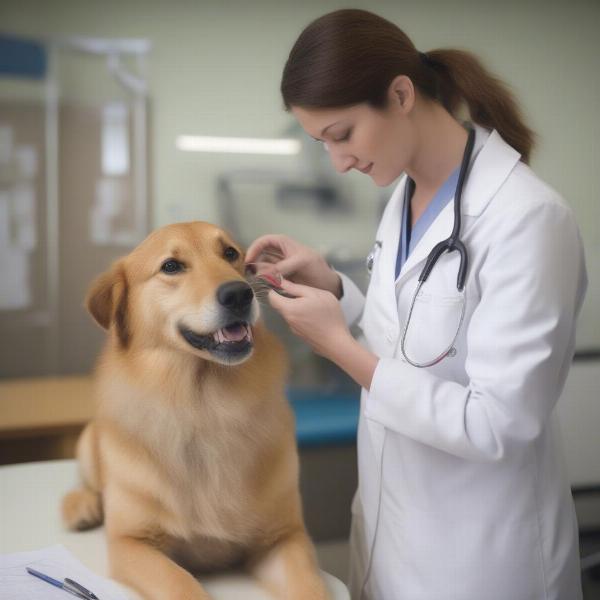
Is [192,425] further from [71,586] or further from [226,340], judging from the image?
[71,586]

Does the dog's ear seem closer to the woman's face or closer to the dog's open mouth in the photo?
the dog's open mouth

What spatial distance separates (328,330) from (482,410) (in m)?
0.28

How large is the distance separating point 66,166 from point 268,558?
2.95m

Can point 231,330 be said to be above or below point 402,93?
below

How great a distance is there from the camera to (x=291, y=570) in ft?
3.49

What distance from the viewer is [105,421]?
1.22 metres

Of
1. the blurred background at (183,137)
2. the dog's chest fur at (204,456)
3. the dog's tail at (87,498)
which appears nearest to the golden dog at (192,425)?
the dog's chest fur at (204,456)

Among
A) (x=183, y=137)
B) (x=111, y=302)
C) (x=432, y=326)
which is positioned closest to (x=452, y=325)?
(x=432, y=326)

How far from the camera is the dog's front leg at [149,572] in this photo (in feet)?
3.22

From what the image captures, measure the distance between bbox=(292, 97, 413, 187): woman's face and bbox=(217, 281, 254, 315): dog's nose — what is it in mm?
291

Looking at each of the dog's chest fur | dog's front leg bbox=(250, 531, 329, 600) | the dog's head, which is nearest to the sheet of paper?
the dog's chest fur

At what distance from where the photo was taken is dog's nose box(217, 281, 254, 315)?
1.12 metres

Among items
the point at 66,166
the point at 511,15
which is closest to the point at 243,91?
the point at 66,166

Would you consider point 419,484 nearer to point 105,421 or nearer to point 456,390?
point 456,390
